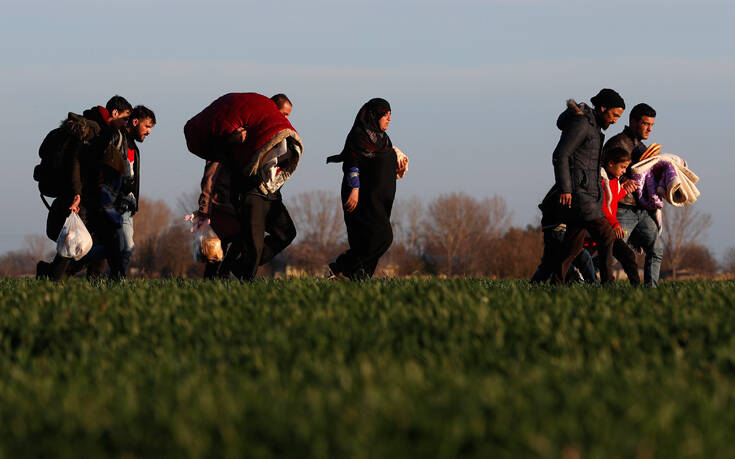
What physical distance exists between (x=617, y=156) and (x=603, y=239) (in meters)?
1.64

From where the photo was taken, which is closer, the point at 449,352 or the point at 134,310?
the point at 449,352

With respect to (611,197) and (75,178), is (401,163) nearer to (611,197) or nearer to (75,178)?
(611,197)

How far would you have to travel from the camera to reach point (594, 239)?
1095 cm

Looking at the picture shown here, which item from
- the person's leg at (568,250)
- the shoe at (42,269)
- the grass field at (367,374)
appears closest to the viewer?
the grass field at (367,374)

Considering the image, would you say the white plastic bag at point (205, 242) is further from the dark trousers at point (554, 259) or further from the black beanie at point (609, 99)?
the black beanie at point (609, 99)

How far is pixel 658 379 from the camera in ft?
15.4

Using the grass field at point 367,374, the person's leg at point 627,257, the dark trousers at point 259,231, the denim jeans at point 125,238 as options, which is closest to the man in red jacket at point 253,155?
the dark trousers at point 259,231

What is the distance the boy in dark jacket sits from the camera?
10.6m

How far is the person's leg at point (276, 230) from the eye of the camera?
10.6 meters

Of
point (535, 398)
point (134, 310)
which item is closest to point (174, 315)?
point (134, 310)

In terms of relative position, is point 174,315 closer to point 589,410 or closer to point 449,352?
point 449,352

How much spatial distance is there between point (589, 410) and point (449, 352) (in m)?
1.61

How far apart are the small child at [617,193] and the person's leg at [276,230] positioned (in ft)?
12.4

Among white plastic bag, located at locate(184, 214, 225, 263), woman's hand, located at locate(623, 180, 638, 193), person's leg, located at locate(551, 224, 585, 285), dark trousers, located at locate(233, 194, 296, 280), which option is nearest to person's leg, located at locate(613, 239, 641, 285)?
woman's hand, located at locate(623, 180, 638, 193)
